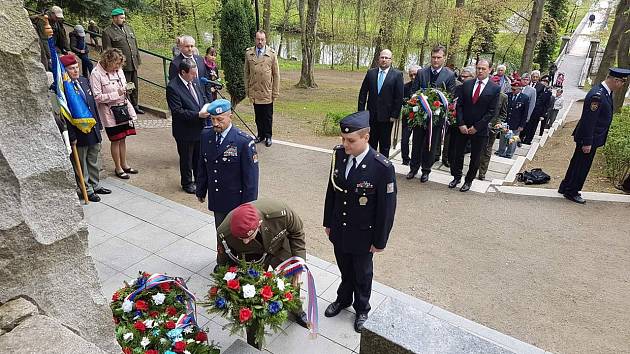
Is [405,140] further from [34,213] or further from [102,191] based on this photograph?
[34,213]

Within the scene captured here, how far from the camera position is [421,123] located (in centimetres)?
717

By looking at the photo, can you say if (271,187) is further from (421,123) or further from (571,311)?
(571,311)

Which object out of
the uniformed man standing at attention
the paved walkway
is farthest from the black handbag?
the uniformed man standing at attention

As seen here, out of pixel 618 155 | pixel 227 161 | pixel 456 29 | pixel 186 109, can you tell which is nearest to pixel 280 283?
pixel 227 161

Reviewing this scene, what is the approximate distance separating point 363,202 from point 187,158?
351 centimetres

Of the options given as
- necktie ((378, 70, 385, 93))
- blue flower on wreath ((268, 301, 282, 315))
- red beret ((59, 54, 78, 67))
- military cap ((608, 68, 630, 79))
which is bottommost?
blue flower on wreath ((268, 301, 282, 315))

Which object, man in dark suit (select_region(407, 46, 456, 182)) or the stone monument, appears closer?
the stone monument

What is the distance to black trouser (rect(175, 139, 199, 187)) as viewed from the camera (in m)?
6.21

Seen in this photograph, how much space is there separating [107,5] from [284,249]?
9980 millimetres

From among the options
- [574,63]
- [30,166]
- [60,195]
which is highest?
[30,166]

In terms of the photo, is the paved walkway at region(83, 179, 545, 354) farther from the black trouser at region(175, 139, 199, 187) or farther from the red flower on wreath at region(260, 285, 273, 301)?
the red flower on wreath at region(260, 285, 273, 301)

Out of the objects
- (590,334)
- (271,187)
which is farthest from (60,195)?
(271,187)

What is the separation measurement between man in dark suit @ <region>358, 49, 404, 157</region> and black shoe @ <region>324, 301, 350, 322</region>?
12.8ft

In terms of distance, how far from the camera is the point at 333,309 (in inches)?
158
